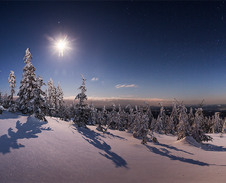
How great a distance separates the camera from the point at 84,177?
22.4 ft

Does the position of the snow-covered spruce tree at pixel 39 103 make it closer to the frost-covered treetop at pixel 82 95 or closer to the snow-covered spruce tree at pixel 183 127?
the frost-covered treetop at pixel 82 95

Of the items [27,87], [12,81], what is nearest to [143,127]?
[27,87]

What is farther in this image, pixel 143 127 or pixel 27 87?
pixel 143 127

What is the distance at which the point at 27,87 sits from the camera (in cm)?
1703

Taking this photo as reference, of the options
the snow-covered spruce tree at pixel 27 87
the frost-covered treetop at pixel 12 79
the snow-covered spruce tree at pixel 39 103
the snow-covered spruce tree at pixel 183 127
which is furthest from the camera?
the frost-covered treetop at pixel 12 79

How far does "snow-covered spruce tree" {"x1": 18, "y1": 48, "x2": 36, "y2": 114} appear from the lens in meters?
16.6

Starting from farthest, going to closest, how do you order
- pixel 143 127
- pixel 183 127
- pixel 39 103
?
pixel 183 127 → pixel 143 127 → pixel 39 103

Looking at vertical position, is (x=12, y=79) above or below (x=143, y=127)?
above

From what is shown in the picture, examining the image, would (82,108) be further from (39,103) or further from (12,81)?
(12,81)

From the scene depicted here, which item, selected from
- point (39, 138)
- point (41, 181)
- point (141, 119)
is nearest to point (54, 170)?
point (41, 181)

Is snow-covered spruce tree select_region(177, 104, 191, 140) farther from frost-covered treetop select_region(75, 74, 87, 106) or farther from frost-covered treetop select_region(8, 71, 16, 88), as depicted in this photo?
frost-covered treetop select_region(8, 71, 16, 88)

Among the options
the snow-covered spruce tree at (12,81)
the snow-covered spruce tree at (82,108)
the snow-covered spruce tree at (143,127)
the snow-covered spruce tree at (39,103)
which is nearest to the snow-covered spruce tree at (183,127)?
the snow-covered spruce tree at (143,127)

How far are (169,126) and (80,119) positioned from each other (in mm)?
46368

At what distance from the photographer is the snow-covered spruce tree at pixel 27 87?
16.6 metres
